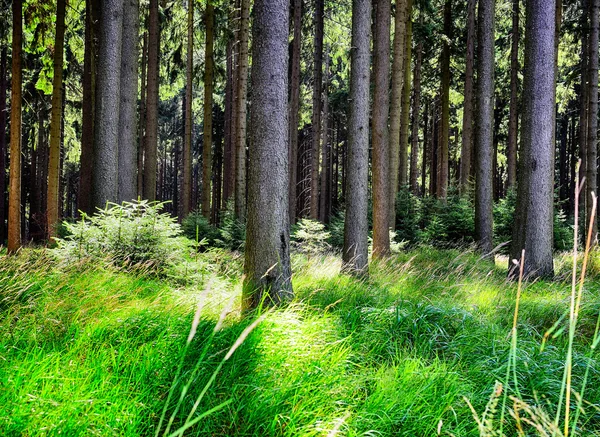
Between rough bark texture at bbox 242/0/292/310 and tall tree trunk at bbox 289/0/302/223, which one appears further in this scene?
tall tree trunk at bbox 289/0/302/223

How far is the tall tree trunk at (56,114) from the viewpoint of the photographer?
417 inches

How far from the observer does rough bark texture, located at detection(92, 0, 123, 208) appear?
726 cm

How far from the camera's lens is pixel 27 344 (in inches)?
102

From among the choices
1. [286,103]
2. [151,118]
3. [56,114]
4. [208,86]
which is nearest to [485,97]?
[286,103]

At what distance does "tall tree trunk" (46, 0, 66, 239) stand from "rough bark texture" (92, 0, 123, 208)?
3.46 metres

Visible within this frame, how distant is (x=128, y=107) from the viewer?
28.2 ft

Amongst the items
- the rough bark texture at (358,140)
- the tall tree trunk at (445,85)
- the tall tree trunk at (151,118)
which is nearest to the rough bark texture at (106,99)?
the rough bark texture at (358,140)

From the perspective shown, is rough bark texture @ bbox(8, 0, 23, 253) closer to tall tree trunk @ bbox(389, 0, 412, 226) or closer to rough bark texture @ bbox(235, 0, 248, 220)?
rough bark texture @ bbox(235, 0, 248, 220)

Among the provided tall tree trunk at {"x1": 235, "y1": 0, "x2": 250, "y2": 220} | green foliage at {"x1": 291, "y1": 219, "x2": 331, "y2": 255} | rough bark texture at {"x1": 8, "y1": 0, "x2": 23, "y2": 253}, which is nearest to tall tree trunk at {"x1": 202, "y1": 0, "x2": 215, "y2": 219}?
tall tree trunk at {"x1": 235, "y1": 0, "x2": 250, "y2": 220}

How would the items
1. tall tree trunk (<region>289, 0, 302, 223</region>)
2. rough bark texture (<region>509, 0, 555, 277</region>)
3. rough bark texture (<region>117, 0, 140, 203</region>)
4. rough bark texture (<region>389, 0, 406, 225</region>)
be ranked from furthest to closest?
tall tree trunk (<region>289, 0, 302, 223</region>), rough bark texture (<region>389, 0, 406, 225</region>), rough bark texture (<region>117, 0, 140, 203</region>), rough bark texture (<region>509, 0, 555, 277</region>)

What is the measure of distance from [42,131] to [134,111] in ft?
56.6

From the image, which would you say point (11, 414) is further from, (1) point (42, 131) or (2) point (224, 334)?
(1) point (42, 131)

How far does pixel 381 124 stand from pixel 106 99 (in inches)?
212

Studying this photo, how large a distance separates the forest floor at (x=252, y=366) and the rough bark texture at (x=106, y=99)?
3318 millimetres
